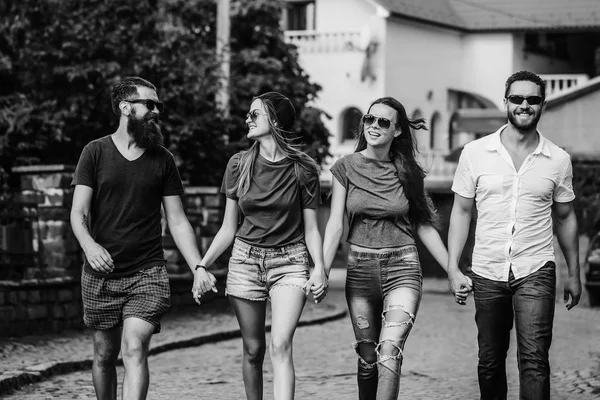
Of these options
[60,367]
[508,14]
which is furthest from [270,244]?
[508,14]

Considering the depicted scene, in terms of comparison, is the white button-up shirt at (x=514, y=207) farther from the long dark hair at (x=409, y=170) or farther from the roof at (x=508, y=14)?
the roof at (x=508, y=14)

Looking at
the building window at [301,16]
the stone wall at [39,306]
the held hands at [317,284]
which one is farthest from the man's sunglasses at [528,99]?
the building window at [301,16]

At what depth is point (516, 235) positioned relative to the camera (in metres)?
7.51

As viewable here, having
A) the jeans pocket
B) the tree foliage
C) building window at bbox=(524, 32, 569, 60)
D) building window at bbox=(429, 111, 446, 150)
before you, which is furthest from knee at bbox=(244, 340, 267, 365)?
building window at bbox=(524, 32, 569, 60)

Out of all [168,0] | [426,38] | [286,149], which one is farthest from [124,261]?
[426,38]

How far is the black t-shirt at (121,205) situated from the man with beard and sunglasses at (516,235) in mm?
1653

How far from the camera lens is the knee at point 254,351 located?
7.67 metres

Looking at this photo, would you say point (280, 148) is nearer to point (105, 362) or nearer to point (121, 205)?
point (121, 205)

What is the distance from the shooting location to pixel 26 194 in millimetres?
14477

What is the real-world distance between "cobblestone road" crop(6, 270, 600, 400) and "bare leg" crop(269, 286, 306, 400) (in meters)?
2.22

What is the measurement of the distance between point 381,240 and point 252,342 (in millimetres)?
896

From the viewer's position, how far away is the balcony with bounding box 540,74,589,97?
145 ft

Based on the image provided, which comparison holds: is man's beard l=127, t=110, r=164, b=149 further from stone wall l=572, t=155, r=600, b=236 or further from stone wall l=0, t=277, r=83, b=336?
stone wall l=572, t=155, r=600, b=236

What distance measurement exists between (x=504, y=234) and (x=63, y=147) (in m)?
12.5
